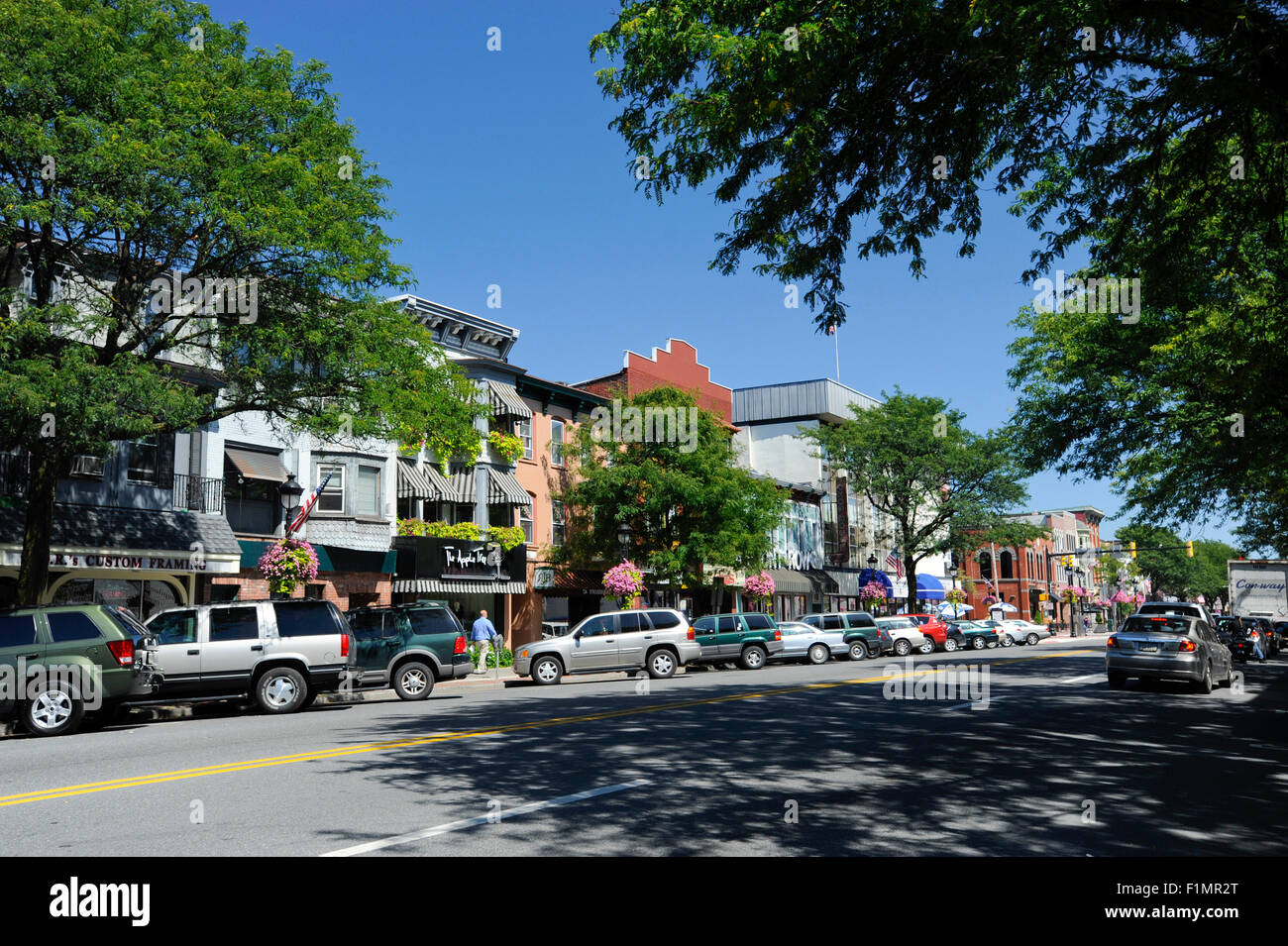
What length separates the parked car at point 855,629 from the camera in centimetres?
3441

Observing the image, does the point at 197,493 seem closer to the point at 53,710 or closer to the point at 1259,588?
the point at 53,710

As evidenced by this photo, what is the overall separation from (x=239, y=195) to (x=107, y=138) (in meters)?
2.28

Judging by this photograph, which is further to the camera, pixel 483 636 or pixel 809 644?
pixel 809 644

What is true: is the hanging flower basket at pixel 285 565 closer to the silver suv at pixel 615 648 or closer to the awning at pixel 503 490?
the silver suv at pixel 615 648

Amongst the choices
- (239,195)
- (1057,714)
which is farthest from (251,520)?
(1057,714)

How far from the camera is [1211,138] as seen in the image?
9.61m

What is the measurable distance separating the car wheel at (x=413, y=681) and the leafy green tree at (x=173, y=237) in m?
4.93

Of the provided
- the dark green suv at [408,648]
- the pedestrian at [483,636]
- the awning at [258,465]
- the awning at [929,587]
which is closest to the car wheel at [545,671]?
the pedestrian at [483,636]

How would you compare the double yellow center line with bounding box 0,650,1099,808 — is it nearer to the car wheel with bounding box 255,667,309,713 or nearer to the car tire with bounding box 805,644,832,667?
the car wheel with bounding box 255,667,309,713

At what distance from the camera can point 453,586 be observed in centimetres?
3278

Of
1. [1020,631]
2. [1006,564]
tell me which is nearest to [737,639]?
[1020,631]
